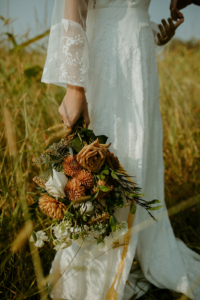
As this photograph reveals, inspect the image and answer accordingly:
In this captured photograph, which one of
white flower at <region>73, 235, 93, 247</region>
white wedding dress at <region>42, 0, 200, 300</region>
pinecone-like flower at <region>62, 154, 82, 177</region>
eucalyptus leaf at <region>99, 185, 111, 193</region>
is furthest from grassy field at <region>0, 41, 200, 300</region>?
eucalyptus leaf at <region>99, 185, 111, 193</region>

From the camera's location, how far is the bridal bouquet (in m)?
0.62

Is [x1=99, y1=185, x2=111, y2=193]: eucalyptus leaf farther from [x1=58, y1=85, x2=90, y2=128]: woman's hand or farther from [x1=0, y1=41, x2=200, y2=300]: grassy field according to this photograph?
[x1=0, y1=41, x2=200, y2=300]: grassy field

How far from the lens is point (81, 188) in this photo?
629 millimetres

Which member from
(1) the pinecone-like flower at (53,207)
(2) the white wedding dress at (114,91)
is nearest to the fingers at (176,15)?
(2) the white wedding dress at (114,91)

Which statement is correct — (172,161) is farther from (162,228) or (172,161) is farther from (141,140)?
(141,140)

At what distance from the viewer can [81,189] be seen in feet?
2.06

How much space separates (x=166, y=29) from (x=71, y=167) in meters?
0.84

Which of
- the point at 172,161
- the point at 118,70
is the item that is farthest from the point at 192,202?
the point at 118,70

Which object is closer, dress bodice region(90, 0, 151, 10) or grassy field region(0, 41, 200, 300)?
dress bodice region(90, 0, 151, 10)

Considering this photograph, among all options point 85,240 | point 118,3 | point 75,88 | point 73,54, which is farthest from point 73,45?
point 85,240

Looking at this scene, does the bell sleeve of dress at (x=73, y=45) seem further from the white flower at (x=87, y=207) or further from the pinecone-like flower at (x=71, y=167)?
the white flower at (x=87, y=207)

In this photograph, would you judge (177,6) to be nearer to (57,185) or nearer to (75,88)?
(75,88)

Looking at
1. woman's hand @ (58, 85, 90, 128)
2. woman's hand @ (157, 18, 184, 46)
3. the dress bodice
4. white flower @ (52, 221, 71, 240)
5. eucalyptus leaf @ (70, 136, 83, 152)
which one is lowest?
white flower @ (52, 221, 71, 240)

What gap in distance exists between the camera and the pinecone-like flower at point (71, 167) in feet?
2.14
